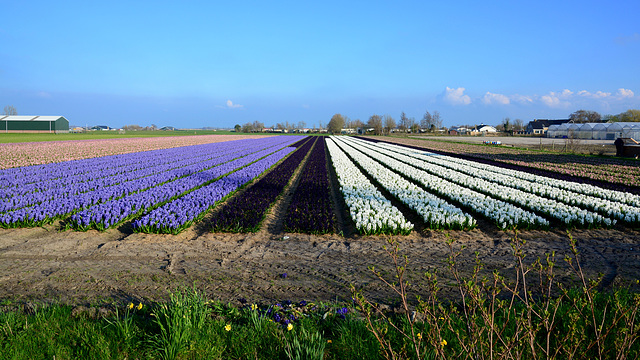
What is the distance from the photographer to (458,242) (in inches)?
298

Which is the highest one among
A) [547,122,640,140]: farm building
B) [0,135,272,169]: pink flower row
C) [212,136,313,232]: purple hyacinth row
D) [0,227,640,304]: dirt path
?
[547,122,640,140]: farm building

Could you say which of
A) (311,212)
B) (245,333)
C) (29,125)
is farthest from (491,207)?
(29,125)

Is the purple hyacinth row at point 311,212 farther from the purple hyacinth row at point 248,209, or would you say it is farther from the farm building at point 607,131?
the farm building at point 607,131

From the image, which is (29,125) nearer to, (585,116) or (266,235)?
(266,235)

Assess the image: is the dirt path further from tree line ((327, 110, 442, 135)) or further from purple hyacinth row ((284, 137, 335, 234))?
tree line ((327, 110, 442, 135))

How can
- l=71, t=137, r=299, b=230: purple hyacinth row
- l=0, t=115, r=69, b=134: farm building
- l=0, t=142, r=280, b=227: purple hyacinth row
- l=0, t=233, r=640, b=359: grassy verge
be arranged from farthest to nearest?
l=0, t=115, r=69, b=134: farm building → l=0, t=142, r=280, b=227: purple hyacinth row → l=71, t=137, r=299, b=230: purple hyacinth row → l=0, t=233, r=640, b=359: grassy verge

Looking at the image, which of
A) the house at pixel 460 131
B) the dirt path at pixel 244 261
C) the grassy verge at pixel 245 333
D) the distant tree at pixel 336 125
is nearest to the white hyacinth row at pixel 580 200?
Answer: the dirt path at pixel 244 261

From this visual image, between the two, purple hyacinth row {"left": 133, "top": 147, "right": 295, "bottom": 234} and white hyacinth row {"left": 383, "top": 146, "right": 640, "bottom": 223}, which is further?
white hyacinth row {"left": 383, "top": 146, "right": 640, "bottom": 223}

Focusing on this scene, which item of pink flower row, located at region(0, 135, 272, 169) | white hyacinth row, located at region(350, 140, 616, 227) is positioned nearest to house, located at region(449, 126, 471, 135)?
Answer: pink flower row, located at region(0, 135, 272, 169)

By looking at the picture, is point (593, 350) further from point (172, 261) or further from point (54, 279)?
point (54, 279)

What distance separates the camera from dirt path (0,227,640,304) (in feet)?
16.2

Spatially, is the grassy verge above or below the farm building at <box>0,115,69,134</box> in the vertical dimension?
below

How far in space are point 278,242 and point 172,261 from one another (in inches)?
83.4

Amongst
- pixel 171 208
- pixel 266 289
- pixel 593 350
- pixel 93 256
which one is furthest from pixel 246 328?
pixel 171 208
